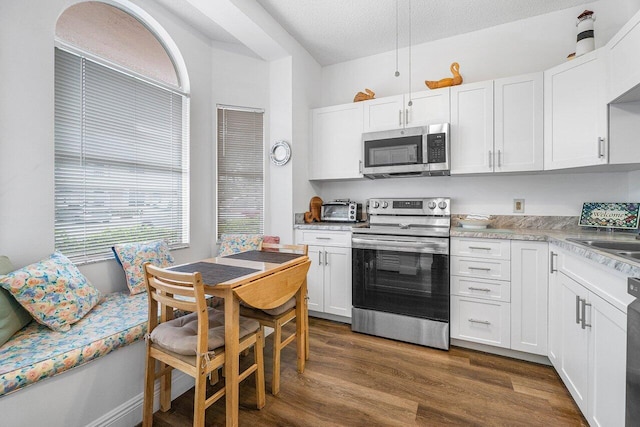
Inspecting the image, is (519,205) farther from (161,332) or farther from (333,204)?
(161,332)

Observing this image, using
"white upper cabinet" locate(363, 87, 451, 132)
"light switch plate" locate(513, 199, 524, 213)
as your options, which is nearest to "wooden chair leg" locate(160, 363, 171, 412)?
"white upper cabinet" locate(363, 87, 451, 132)

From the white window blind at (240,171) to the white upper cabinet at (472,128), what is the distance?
2027mm

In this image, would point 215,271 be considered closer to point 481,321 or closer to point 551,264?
point 481,321

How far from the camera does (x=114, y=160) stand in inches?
86.5

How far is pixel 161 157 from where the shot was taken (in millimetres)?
2557

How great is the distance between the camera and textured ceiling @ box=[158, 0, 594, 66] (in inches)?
97.7

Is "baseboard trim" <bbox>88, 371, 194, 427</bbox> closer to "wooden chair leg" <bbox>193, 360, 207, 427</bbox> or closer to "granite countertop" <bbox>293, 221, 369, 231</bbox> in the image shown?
"wooden chair leg" <bbox>193, 360, 207, 427</bbox>

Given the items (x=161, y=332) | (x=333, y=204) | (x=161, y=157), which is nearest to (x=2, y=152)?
(x=161, y=157)

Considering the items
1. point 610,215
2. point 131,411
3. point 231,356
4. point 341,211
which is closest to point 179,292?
point 231,356

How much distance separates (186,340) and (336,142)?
8.19ft

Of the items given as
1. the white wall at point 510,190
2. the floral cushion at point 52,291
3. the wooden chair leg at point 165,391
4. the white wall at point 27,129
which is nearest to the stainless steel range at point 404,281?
the white wall at point 510,190

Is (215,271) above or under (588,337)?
above

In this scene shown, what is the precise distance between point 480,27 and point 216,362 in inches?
144

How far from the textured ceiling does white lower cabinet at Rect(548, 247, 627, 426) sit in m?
2.21
